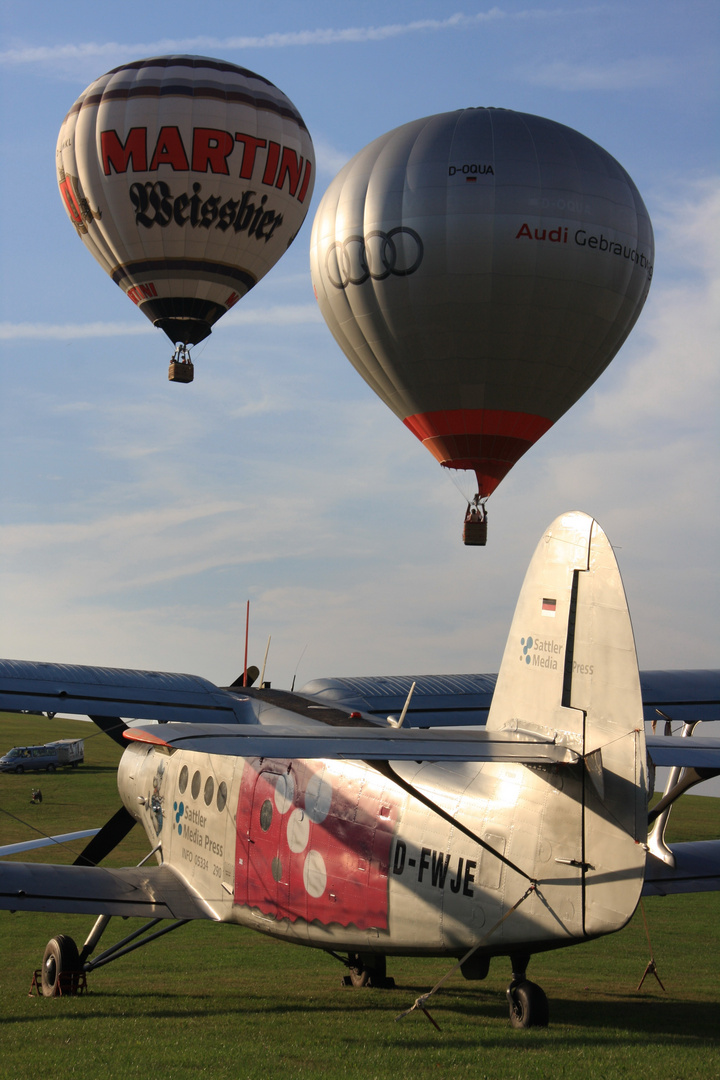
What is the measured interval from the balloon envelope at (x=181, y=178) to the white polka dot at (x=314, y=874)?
28.1m

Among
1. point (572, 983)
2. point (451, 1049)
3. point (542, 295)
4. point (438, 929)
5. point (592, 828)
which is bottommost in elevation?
point (572, 983)

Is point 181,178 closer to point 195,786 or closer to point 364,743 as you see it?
point 195,786

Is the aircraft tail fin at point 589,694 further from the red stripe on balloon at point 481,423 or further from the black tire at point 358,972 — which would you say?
the red stripe on balloon at point 481,423

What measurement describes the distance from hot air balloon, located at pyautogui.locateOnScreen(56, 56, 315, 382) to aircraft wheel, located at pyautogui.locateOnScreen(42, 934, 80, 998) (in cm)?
2654

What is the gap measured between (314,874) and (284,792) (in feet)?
3.45

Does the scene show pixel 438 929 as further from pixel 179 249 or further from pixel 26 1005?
pixel 179 249

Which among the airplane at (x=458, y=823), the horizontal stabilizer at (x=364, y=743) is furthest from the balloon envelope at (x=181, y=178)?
the horizontal stabilizer at (x=364, y=743)

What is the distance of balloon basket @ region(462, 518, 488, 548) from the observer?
32.8 metres

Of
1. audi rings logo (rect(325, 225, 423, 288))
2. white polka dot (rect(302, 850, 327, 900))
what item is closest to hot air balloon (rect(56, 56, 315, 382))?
audi rings logo (rect(325, 225, 423, 288))

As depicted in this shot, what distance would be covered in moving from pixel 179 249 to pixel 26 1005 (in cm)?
2777

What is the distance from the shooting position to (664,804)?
36.5 ft

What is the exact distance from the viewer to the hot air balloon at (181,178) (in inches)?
1425

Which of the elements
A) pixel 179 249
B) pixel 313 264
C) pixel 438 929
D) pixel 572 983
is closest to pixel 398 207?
pixel 313 264

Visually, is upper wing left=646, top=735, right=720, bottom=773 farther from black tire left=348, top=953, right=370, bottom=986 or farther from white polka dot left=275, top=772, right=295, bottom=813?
black tire left=348, top=953, right=370, bottom=986
